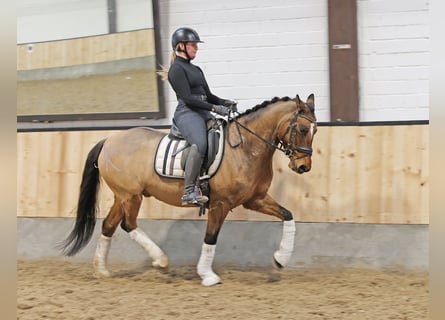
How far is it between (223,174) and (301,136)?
0.82 meters

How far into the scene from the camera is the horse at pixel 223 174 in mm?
5402

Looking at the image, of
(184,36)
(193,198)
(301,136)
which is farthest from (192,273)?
(184,36)

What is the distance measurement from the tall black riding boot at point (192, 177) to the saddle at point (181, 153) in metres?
0.14

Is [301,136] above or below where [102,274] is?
above

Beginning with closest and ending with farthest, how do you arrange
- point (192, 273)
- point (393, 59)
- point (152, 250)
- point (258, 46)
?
point (152, 250), point (192, 273), point (393, 59), point (258, 46)

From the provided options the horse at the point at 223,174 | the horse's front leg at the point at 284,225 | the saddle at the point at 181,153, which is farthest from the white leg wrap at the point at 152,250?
the horse's front leg at the point at 284,225

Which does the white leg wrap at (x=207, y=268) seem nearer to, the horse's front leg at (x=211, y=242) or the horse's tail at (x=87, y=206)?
the horse's front leg at (x=211, y=242)

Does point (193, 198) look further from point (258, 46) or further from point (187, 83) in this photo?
point (258, 46)

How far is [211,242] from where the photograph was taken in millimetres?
5527

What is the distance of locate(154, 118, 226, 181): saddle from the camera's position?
5.50 metres

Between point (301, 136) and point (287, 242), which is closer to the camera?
point (301, 136)

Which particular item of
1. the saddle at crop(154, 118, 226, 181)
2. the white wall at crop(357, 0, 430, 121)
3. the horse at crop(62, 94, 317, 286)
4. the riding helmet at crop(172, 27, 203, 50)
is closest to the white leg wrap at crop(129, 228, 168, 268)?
the horse at crop(62, 94, 317, 286)
